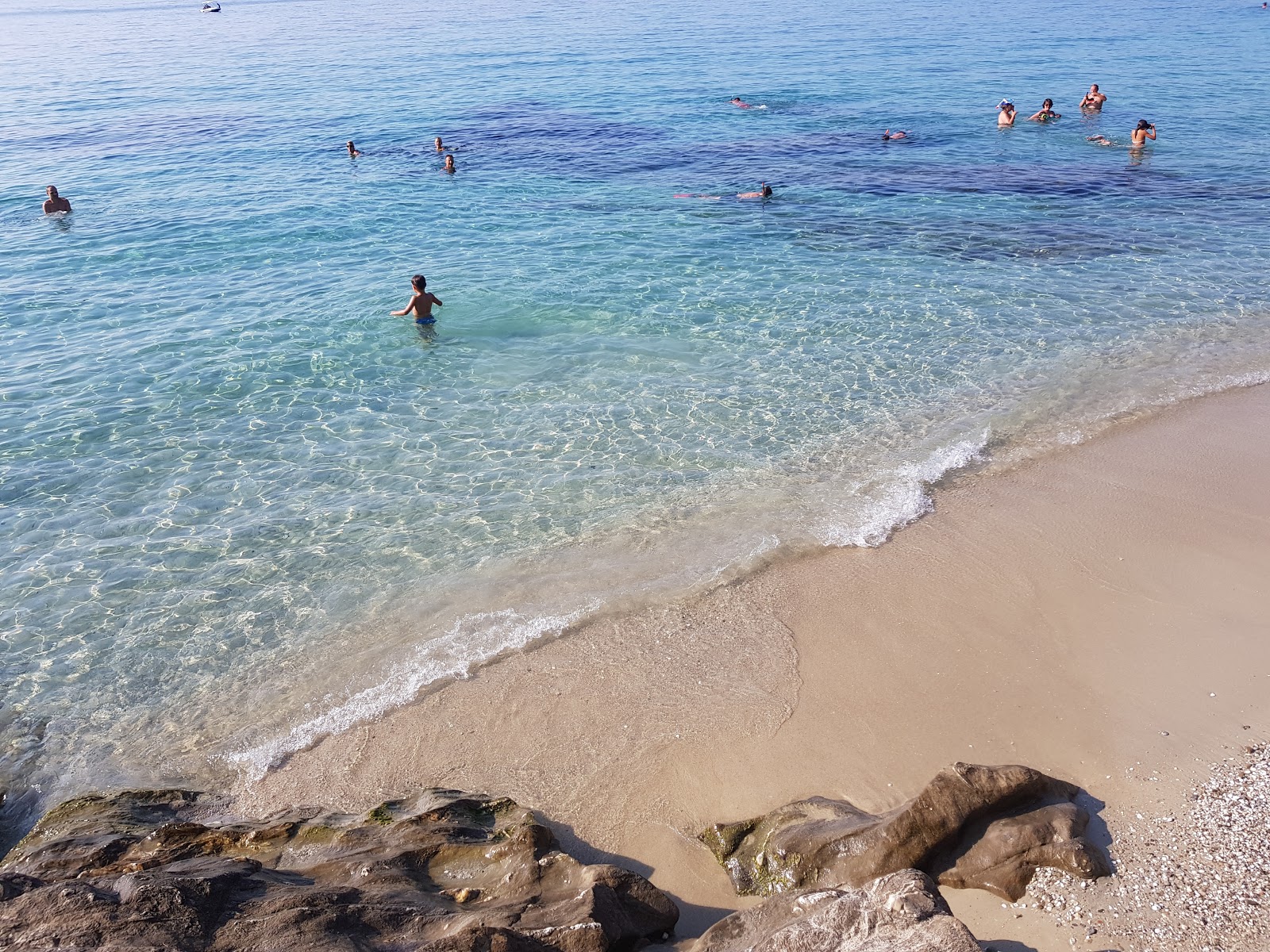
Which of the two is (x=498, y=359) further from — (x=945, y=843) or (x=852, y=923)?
(x=852, y=923)

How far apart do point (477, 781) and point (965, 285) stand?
14903 mm

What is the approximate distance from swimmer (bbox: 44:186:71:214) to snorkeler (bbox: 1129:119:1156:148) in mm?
31406

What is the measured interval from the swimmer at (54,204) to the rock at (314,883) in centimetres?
2158

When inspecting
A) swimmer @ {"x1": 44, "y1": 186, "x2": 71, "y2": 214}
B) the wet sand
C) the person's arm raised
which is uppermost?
swimmer @ {"x1": 44, "y1": 186, "x2": 71, "y2": 214}

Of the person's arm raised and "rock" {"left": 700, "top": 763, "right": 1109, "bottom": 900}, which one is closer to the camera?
"rock" {"left": 700, "top": 763, "right": 1109, "bottom": 900}

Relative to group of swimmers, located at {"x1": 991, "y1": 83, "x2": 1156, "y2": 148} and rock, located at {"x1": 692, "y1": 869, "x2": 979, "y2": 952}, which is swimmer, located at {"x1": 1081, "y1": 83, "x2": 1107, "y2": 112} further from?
rock, located at {"x1": 692, "y1": 869, "x2": 979, "y2": 952}

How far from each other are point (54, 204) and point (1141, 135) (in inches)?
1257

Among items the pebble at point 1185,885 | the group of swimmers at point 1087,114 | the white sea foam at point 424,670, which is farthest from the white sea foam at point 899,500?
the group of swimmers at point 1087,114

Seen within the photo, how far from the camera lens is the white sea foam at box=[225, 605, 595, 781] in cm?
813

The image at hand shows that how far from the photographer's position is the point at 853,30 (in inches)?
2219

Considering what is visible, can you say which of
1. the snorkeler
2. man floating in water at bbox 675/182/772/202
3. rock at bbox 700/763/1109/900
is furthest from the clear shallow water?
rock at bbox 700/763/1109/900

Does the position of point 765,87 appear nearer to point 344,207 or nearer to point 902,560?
point 344,207

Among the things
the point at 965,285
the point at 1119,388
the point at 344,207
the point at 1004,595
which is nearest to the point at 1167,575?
the point at 1004,595

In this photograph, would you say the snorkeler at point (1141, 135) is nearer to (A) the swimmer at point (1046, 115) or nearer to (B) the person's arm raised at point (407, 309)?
(A) the swimmer at point (1046, 115)
